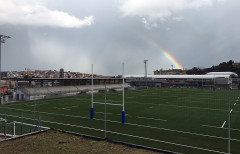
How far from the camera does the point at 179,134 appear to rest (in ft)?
59.5

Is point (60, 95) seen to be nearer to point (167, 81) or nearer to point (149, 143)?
point (149, 143)

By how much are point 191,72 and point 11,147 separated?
523 ft

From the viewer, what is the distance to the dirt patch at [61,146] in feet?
39.7

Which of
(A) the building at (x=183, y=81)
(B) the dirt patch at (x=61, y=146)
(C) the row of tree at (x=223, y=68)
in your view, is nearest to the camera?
(B) the dirt patch at (x=61, y=146)

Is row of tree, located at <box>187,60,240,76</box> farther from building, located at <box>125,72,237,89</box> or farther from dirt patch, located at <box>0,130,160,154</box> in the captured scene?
dirt patch, located at <box>0,130,160,154</box>

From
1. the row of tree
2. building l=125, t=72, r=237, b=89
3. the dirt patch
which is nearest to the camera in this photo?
the dirt patch

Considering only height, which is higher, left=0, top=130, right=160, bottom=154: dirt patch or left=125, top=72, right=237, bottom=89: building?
left=125, top=72, right=237, bottom=89: building

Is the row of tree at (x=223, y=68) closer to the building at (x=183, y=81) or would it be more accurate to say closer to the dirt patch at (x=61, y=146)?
the building at (x=183, y=81)

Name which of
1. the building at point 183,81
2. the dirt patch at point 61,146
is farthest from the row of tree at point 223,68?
the dirt patch at point 61,146

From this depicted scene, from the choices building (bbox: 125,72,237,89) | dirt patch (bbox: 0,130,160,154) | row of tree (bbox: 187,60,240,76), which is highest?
row of tree (bbox: 187,60,240,76)

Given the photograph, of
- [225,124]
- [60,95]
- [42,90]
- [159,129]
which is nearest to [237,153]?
[159,129]

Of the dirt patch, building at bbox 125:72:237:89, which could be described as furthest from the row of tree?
the dirt patch

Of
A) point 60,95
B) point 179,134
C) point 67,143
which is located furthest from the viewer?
point 60,95

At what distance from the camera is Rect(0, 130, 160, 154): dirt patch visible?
12086 mm
